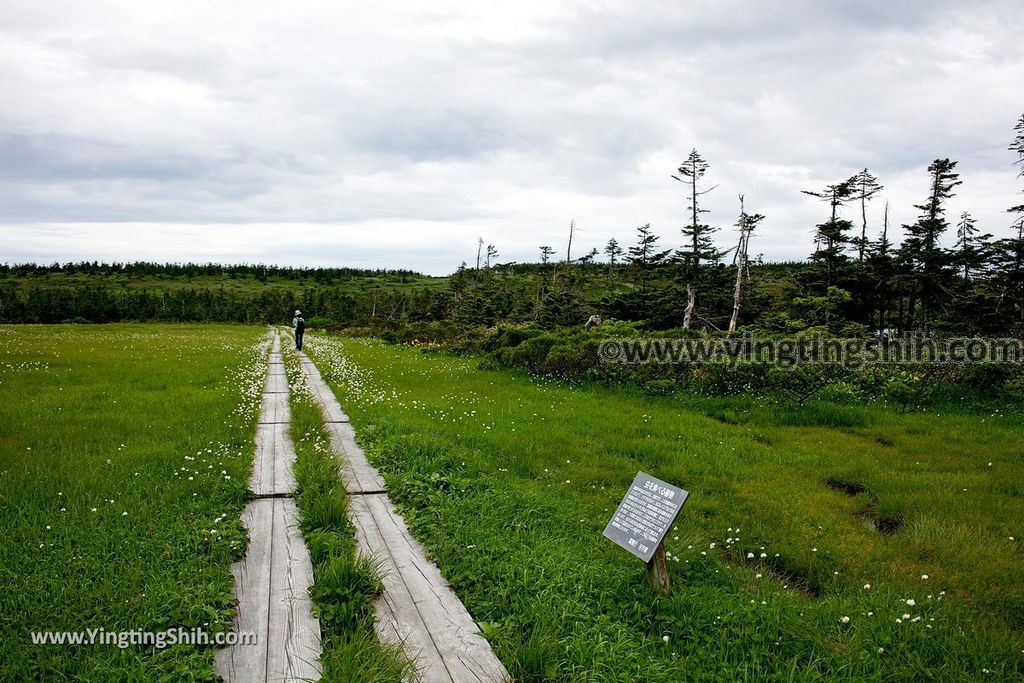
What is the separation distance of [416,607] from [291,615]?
1048 mm

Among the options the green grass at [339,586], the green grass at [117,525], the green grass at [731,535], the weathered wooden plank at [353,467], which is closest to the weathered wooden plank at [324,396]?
the green grass at [731,535]

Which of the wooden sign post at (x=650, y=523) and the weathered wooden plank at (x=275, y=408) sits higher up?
the wooden sign post at (x=650, y=523)

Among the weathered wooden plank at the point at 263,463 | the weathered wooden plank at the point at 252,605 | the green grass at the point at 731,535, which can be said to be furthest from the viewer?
the weathered wooden plank at the point at 263,463

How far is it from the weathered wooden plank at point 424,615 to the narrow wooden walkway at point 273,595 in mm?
622

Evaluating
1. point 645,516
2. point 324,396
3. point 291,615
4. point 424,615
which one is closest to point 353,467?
point 291,615

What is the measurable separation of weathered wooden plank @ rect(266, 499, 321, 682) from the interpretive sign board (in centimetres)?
283

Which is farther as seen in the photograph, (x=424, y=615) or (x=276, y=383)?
(x=276, y=383)

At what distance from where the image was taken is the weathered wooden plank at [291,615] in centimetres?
383

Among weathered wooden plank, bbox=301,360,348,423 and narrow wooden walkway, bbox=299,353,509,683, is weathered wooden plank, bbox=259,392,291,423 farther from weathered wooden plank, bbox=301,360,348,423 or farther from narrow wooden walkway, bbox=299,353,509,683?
narrow wooden walkway, bbox=299,353,509,683

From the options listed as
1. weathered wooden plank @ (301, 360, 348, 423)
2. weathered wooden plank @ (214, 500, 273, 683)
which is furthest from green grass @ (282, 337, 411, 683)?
weathered wooden plank @ (301, 360, 348, 423)

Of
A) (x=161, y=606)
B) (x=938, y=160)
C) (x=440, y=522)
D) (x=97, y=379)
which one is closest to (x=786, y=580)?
(x=440, y=522)

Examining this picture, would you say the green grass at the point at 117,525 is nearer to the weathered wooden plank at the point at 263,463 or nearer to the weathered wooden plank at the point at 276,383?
the weathered wooden plank at the point at 263,463

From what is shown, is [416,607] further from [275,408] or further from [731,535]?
[275,408]

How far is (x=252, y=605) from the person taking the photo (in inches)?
180
